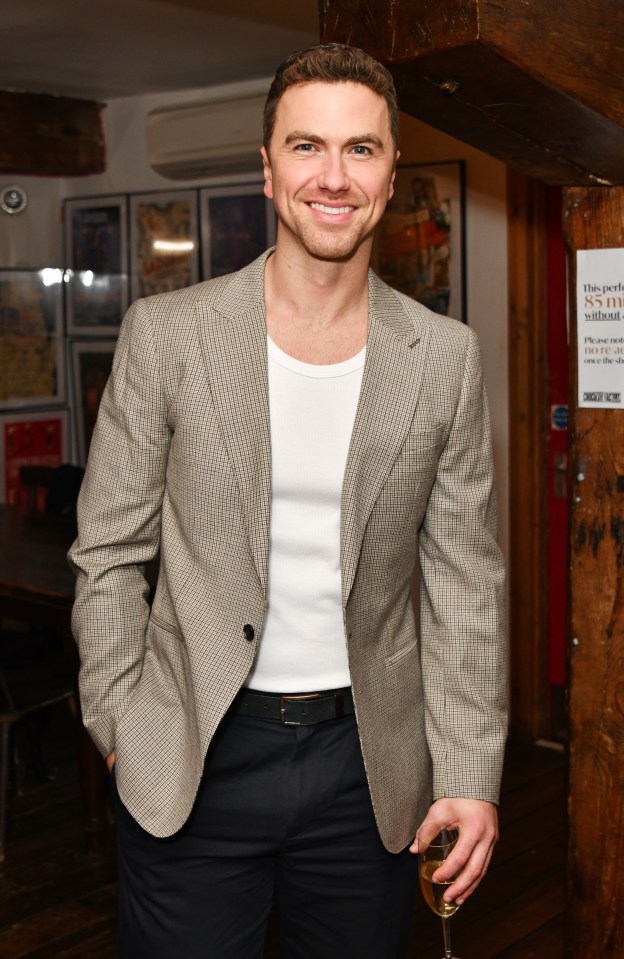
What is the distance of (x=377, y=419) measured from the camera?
172 centimetres

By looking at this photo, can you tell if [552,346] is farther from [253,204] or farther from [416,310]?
[416,310]

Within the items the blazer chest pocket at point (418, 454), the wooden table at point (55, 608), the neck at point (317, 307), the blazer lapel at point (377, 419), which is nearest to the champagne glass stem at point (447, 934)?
the blazer lapel at point (377, 419)

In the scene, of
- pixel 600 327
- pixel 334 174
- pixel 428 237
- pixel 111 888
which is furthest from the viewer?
pixel 428 237

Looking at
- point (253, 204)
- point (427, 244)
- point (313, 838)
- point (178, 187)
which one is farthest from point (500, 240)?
point (313, 838)

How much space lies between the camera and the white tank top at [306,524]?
5.63 feet

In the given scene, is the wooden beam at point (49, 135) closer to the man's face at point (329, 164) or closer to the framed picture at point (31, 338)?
the framed picture at point (31, 338)

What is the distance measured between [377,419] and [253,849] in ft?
2.11

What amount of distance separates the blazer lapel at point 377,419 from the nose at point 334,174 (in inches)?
8.7

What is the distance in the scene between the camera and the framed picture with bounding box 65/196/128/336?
6.16 metres

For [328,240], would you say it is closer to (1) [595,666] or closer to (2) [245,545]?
(2) [245,545]

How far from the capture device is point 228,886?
1756 mm

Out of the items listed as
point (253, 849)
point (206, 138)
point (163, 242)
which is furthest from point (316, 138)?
point (163, 242)

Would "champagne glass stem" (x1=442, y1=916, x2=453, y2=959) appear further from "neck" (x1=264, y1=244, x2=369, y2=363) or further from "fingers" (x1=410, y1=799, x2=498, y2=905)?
"neck" (x1=264, y1=244, x2=369, y2=363)

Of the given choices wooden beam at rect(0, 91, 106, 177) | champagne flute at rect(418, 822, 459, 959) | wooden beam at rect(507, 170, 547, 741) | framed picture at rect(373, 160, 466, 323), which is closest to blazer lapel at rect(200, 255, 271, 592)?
champagne flute at rect(418, 822, 459, 959)
